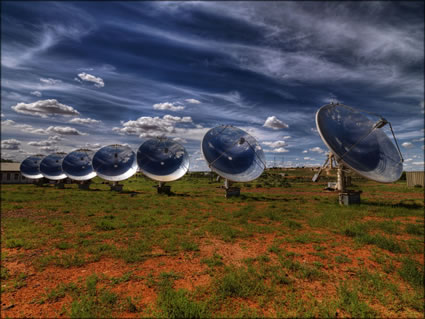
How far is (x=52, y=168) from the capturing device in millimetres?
52594

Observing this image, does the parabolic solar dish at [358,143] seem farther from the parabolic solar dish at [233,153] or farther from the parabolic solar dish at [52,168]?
the parabolic solar dish at [52,168]

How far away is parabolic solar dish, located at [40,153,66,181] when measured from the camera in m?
51.5

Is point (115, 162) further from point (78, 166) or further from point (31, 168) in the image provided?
point (31, 168)

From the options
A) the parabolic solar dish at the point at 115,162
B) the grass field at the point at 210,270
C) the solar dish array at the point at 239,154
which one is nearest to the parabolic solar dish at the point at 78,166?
the solar dish array at the point at 239,154

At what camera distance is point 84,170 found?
4566 cm

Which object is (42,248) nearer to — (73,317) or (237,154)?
(73,317)

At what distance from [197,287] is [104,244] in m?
6.41

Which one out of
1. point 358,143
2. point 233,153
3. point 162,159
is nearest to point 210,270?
point 358,143

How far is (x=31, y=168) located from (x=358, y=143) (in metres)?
74.0

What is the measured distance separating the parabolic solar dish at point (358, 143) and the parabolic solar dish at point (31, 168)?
67567mm

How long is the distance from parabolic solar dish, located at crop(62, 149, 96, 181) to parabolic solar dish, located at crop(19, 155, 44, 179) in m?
18.8

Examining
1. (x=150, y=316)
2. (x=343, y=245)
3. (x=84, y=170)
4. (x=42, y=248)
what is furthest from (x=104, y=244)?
(x=84, y=170)

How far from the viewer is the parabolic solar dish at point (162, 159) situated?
3228 cm

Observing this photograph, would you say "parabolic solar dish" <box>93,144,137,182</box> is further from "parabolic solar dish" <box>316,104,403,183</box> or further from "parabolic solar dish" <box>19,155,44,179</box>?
"parabolic solar dish" <box>19,155,44,179</box>
